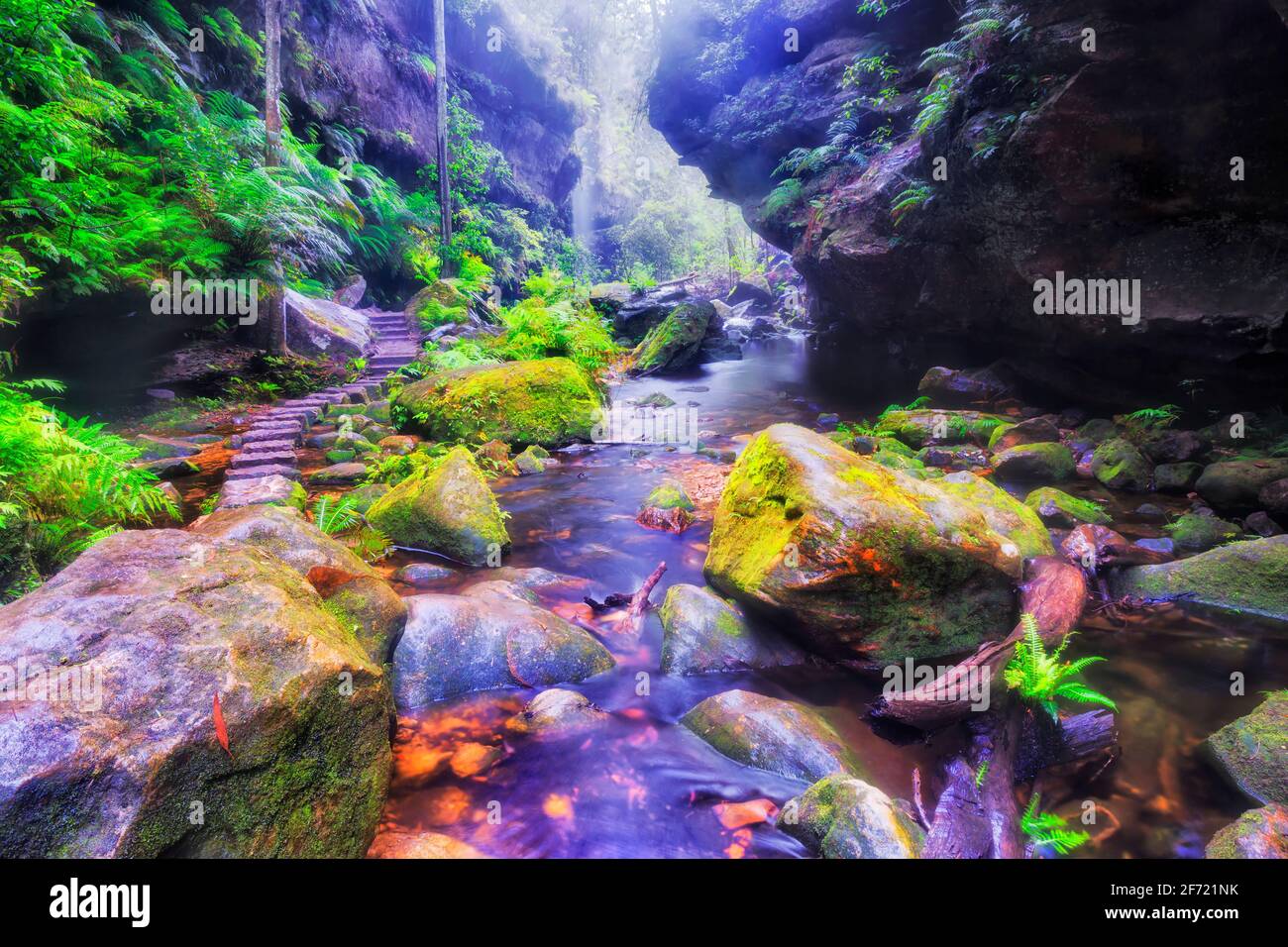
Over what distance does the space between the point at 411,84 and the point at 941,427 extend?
75.0 ft

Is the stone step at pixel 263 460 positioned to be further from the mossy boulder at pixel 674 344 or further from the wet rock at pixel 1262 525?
the mossy boulder at pixel 674 344

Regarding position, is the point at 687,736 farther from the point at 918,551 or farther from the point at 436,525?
the point at 436,525

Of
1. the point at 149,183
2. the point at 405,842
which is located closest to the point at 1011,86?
the point at 405,842

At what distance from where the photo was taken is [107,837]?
1.68m

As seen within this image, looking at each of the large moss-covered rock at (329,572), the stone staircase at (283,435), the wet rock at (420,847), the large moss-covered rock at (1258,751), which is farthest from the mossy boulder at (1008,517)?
the stone staircase at (283,435)

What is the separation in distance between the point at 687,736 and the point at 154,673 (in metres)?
2.53

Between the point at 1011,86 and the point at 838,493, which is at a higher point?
the point at 1011,86

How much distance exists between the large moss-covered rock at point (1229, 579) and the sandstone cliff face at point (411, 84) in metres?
19.3

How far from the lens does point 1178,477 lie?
6.87 m

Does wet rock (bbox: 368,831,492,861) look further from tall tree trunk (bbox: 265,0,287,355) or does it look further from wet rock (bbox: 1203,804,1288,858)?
tall tree trunk (bbox: 265,0,287,355)

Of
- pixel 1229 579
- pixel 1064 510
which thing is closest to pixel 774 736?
pixel 1229 579

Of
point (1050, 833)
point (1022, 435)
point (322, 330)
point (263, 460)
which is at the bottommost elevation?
point (1050, 833)

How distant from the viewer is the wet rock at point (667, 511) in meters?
6.50

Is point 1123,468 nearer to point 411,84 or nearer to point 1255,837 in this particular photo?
point 1255,837
